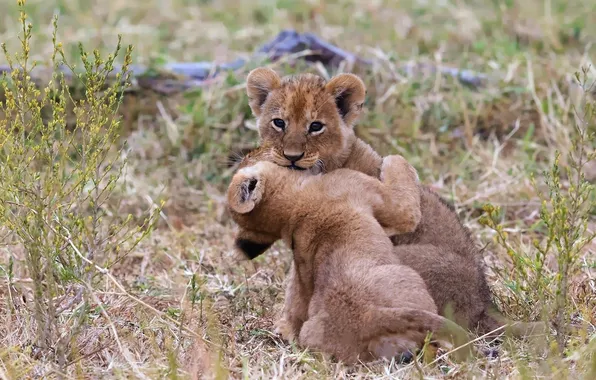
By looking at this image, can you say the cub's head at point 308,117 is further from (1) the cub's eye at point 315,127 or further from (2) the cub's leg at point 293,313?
(2) the cub's leg at point 293,313

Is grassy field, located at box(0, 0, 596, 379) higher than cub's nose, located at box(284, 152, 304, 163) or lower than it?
lower

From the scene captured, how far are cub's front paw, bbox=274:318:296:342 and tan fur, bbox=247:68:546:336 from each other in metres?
0.73

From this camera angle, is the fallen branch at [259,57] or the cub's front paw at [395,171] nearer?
the cub's front paw at [395,171]

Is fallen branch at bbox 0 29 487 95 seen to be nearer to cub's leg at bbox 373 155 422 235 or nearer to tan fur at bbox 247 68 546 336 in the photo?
tan fur at bbox 247 68 546 336

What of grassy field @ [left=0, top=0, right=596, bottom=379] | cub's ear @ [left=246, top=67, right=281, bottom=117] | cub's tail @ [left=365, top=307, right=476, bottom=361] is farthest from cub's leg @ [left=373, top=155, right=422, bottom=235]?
cub's ear @ [left=246, top=67, right=281, bottom=117]

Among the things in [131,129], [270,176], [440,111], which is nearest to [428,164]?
[440,111]

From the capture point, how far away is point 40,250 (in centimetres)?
489

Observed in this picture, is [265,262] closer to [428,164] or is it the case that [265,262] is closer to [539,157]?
[428,164]

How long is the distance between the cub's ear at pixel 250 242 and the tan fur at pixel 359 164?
454mm

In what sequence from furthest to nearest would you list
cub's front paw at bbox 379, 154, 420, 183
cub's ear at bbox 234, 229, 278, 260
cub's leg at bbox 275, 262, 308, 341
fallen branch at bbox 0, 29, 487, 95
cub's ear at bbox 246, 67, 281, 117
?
fallen branch at bbox 0, 29, 487, 95 < cub's ear at bbox 246, 67, 281, 117 < cub's front paw at bbox 379, 154, 420, 183 < cub's ear at bbox 234, 229, 278, 260 < cub's leg at bbox 275, 262, 308, 341

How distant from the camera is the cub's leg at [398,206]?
16.8 feet

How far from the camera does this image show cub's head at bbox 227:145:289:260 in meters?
5.01

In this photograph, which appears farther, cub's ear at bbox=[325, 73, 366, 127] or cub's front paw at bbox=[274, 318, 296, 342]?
cub's ear at bbox=[325, 73, 366, 127]

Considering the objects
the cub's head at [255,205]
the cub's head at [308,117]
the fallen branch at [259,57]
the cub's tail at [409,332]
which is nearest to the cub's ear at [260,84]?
the cub's head at [308,117]
